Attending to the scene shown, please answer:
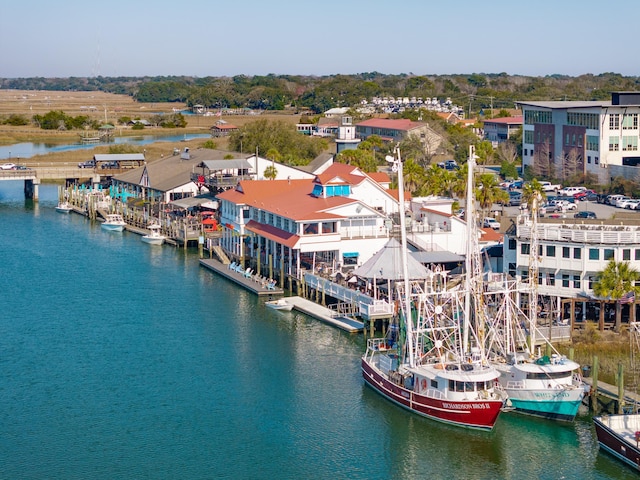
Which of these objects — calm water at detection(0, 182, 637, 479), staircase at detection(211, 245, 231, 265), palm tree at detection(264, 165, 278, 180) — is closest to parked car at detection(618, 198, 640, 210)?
palm tree at detection(264, 165, 278, 180)

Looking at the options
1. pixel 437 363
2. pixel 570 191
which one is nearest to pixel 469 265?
pixel 437 363

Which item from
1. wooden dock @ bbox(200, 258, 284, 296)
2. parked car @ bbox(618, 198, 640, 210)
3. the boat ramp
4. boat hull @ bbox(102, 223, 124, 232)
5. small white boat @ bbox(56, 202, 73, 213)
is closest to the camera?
the boat ramp

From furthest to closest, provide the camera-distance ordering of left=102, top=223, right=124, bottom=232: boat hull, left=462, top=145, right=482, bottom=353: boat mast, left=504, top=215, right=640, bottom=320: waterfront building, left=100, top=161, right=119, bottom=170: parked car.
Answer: left=100, top=161, right=119, bottom=170: parked car
left=102, top=223, right=124, bottom=232: boat hull
left=504, top=215, right=640, bottom=320: waterfront building
left=462, top=145, right=482, bottom=353: boat mast

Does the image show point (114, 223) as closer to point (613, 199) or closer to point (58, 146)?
point (613, 199)

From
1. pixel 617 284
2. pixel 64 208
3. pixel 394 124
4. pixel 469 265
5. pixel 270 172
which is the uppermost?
pixel 394 124

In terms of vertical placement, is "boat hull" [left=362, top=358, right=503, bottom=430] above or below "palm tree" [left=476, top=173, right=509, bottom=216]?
below

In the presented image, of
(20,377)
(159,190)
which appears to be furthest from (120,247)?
(20,377)

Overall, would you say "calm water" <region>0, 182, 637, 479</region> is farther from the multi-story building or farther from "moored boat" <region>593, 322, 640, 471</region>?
the multi-story building
